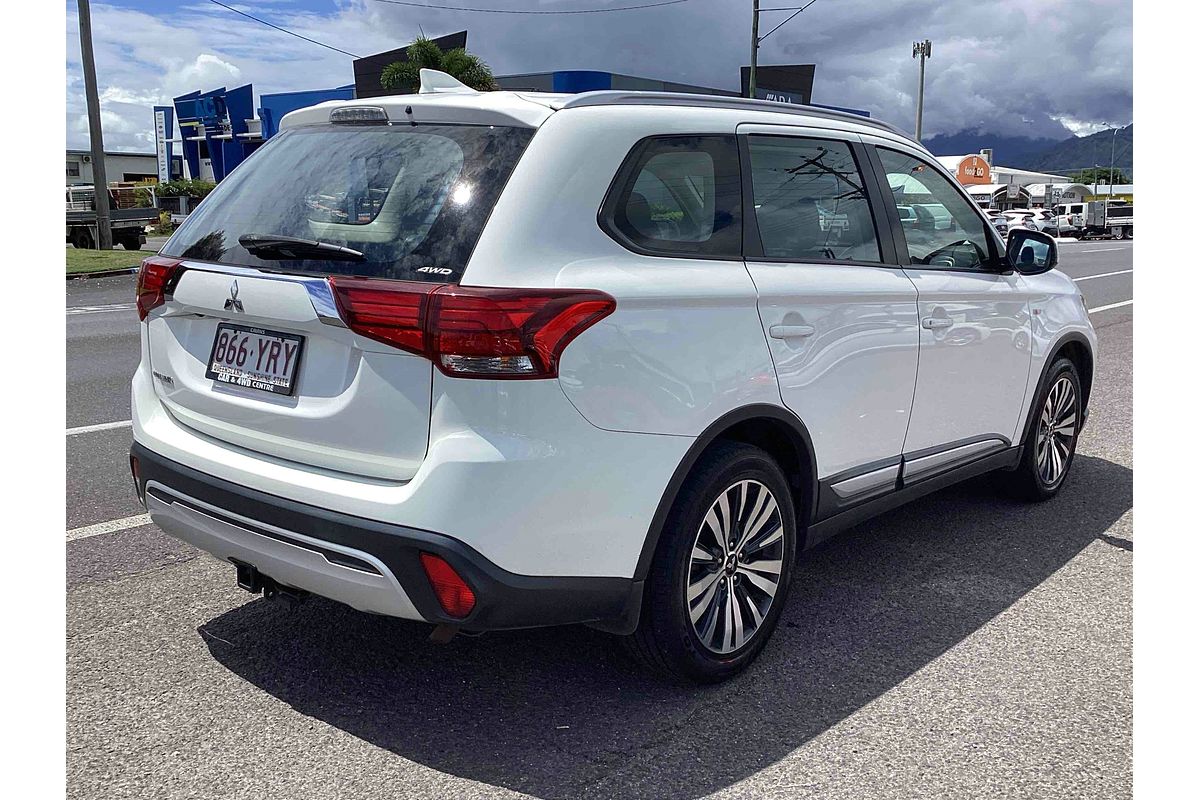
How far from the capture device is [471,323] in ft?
8.77

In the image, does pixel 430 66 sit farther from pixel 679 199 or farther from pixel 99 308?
pixel 679 199

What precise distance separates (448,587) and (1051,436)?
3791mm

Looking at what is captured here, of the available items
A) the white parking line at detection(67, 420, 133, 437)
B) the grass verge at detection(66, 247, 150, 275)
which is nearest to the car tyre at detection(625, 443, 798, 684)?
the white parking line at detection(67, 420, 133, 437)

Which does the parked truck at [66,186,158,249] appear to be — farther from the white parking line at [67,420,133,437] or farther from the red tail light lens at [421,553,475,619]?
the red tail light lens at [421,553,475,619]

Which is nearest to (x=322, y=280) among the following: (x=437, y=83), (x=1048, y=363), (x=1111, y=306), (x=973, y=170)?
(x=437, y=83)

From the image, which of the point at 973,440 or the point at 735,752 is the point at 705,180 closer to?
the point at 735,752

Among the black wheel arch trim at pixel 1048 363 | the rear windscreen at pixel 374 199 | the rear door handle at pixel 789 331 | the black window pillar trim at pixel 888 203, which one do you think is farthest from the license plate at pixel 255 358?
the black wheel arch trim at pixel 1048 363

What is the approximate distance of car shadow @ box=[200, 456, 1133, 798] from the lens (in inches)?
116

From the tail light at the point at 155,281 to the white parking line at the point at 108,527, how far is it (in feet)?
5.04

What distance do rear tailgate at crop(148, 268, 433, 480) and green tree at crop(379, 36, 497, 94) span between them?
38.8 metres

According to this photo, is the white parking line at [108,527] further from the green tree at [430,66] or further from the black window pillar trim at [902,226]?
the green tree at [430,66]

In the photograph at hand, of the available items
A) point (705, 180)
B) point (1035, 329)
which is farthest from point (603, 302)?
point (1035, 329)

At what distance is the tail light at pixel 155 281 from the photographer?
3336mm
